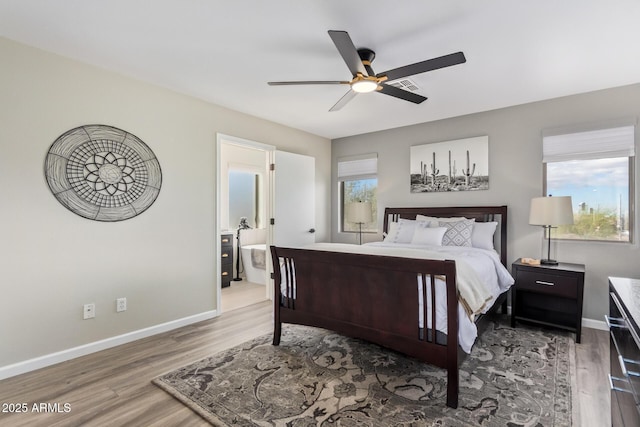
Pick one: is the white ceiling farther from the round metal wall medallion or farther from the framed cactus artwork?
the framed cactus artwork

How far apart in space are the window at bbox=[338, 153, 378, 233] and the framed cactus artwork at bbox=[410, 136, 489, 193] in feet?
2.32

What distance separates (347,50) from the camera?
6.61 feet

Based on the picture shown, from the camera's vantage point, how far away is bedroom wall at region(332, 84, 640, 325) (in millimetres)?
3221

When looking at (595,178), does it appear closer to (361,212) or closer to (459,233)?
(459,233)

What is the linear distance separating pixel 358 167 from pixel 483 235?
2258mm

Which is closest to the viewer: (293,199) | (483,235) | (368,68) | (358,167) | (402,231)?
(368,68)

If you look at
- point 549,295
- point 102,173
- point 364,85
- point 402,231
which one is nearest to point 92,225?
point 102,173

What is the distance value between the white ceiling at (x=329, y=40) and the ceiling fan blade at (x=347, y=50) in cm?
24

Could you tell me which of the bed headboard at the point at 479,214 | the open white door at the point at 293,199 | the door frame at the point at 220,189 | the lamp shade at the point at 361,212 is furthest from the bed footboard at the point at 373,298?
the bed headboard at the point at 479,214

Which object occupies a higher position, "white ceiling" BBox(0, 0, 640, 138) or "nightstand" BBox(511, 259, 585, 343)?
"white ceiling" BBox(0, 0, 640, 138)

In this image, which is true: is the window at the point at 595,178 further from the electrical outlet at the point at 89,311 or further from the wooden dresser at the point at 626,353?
the electrical outlet at the point at 89,311

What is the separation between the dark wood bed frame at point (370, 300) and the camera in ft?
6.57

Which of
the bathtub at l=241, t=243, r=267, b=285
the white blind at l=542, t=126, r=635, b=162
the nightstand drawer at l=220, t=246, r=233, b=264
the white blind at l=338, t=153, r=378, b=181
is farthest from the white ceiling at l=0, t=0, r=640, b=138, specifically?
the bathtub at l=241, t=243, r=267, b=285

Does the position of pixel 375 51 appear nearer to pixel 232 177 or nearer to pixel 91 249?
pixel 91 249
